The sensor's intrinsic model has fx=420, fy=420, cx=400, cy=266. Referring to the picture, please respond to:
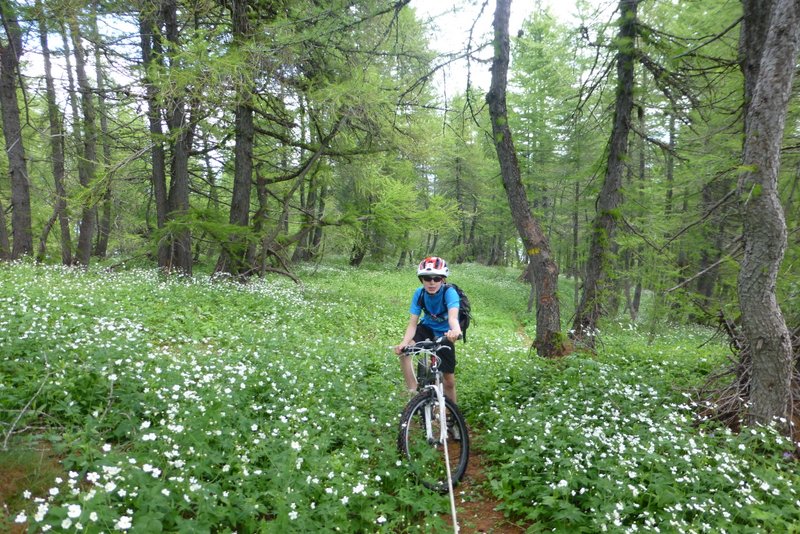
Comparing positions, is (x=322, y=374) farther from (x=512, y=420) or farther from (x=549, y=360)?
(x=549, y=360)

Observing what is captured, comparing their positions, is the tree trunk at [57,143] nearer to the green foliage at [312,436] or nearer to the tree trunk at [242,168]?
the tree trunk at [242,168]

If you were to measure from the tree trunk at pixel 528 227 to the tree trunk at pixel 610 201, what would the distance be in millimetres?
1088

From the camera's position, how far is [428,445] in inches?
188

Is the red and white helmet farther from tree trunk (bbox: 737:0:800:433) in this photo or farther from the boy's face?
tree trunk (bbox: 737:0:800:433)

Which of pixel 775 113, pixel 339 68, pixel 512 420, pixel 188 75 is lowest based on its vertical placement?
pixel 512 420

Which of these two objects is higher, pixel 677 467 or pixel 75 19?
pixel 75 19

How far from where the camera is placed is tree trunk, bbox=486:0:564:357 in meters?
7.26

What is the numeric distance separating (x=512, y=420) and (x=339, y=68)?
1029 centimetres

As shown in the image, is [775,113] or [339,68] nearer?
[775,113]

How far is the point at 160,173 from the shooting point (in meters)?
12.7

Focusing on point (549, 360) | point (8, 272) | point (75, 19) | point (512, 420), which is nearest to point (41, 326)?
point (8, 272)

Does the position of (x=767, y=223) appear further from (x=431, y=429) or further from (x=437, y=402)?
(x=431, y=429)

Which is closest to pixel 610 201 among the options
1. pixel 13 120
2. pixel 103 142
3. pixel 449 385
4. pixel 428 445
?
pixel 449 385

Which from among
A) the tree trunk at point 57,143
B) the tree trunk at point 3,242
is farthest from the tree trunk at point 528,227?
the tree trunk at point 3,242
